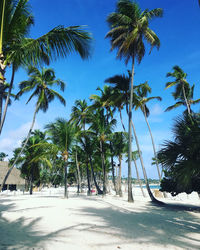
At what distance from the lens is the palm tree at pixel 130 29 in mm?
14242

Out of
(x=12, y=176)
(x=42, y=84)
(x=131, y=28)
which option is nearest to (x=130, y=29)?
(x=131, y=28)

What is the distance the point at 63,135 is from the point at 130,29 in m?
11.1

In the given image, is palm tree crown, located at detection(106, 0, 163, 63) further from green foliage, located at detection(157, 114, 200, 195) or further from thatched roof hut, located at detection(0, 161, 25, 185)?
thatched roof hut, located at detection(0, 161, 25, 185)

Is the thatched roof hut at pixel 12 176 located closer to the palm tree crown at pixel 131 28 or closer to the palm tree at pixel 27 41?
the palm tree crown at pixel 131 28

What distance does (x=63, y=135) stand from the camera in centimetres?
1496

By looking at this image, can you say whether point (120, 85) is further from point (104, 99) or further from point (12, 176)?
point (12, 176)

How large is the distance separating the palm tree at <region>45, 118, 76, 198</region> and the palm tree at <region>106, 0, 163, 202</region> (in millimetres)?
5222

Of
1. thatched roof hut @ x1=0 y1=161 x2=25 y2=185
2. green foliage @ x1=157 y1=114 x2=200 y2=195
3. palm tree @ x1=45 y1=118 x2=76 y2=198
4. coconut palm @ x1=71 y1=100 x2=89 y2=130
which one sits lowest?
thatched roof hut @ x1=0 y1=161 x2=25 y2=185

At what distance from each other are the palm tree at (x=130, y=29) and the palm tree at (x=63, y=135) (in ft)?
17.1

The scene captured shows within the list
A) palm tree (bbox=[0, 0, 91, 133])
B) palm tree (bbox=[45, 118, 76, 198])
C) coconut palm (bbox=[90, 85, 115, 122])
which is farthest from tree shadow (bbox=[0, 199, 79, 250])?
coconut palm (bbox=[90, 85, 115, 122])

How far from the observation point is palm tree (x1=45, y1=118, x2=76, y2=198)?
14930 mm

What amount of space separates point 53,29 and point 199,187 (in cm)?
1147

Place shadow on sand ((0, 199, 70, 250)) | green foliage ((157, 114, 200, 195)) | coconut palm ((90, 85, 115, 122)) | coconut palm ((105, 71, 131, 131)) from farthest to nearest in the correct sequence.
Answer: coconut palm ((90, 85, 115, 122)), coconut palm ((105, 71, 131, 131)), green foliage ((157, 114, 200, 195)), shadow on sand ((0, 199, 70, 250))

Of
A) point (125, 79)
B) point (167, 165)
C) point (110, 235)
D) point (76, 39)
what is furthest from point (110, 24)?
point (110, 235)
